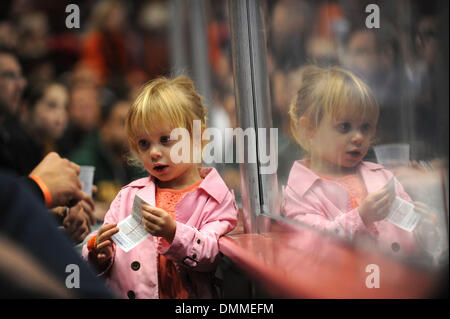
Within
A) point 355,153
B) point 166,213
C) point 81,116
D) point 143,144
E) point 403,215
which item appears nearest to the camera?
point 403,215

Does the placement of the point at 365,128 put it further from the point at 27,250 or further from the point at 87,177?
the point at 87,177

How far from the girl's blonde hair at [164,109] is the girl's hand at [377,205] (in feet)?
1.67

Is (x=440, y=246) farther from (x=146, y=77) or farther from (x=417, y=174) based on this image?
(x=146, y=77)

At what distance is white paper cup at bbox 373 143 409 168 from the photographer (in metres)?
0.69

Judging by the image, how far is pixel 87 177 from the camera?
1269mm

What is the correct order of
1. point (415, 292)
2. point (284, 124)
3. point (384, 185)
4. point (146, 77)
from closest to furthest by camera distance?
point (415, 292) < point (384, 185) < point (284, 124) < point (146, 77)

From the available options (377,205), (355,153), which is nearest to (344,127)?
(355,153)

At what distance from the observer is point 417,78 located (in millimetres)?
635

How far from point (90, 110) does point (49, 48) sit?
192 mm

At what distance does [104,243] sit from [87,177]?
0.27m

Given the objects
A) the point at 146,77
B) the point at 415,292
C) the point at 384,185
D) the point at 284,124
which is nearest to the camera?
the point at 415,292
